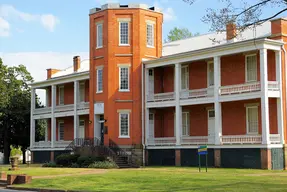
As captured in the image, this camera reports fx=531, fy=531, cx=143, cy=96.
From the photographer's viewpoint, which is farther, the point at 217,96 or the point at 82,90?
the point at 82,90

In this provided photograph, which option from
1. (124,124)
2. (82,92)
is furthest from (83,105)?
(124,124)

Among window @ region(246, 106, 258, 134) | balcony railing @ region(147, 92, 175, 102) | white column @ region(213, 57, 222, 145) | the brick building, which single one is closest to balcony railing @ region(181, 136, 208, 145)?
the brick building

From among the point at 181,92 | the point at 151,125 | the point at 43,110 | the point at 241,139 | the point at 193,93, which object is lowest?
the point at 241,139

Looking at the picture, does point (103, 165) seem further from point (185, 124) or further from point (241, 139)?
point (241, 139)

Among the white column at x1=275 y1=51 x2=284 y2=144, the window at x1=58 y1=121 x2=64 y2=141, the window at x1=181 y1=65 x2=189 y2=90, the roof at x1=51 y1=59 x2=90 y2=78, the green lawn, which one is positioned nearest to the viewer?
the green lawn

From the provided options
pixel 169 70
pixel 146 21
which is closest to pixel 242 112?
pixel 169 70

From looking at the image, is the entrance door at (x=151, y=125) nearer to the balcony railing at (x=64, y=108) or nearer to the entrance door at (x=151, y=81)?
the entrance door at (x=151, y=81)

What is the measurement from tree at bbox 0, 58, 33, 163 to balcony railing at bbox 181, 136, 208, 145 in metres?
24.3

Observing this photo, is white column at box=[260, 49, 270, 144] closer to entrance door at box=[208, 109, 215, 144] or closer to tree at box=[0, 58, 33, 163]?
entrance door at box=[208, 109, 215, 144]

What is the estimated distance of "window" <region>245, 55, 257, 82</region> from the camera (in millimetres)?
36094

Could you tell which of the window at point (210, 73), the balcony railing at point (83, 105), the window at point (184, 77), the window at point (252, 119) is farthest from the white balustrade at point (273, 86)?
the balcony railing at point (83, 105)

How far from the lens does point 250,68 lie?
120 feet

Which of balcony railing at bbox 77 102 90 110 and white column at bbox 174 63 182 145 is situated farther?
balcony railing at bbox 77 102 90 110

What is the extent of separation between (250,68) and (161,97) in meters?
8.04
